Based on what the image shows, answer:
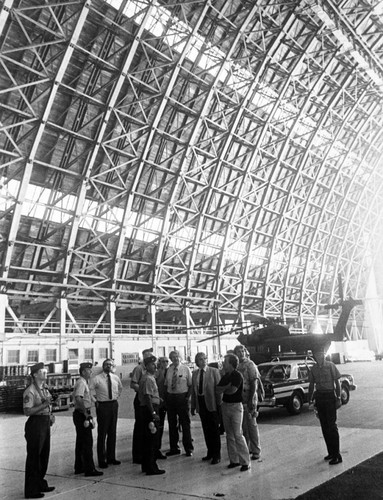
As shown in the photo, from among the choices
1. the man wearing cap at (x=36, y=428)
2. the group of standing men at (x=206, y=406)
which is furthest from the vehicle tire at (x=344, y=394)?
the man wearing cap at (x=36, y=428)

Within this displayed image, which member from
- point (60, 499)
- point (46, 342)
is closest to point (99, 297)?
point (46, 342)

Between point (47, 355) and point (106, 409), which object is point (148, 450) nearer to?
point (106, 409)

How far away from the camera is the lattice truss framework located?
21.0 m

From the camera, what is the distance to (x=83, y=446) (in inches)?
279

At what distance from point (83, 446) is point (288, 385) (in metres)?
6.93

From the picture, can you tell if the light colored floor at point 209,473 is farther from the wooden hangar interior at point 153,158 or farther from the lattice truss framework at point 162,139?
the lattice truss framework at point 162,139

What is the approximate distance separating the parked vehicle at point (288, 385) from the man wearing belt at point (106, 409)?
5.29 meters

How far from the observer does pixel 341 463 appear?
694 centimetres

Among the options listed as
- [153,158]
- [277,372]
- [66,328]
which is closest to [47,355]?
[66,328]

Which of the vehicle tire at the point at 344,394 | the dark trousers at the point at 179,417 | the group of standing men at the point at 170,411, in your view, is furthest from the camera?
the vehicle tire at the point at 344,394

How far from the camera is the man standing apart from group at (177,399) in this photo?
8266 mm

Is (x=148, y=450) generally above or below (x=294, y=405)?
above

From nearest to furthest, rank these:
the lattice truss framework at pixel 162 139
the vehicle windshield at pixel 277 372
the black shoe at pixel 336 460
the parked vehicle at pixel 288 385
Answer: the black shoe at pixel 336 460 → the parked vehicle at pixel 288 385 → the vehicle windshield at pixel 277 372 → the lattice truss framework at pixel 162 139

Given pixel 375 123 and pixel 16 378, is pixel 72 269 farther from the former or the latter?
pixel 375 123
